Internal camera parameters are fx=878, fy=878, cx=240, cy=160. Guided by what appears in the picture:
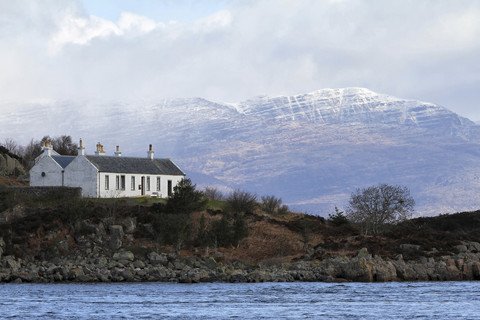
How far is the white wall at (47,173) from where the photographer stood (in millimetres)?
82500

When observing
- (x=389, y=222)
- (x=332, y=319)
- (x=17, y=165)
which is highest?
(x=17, y=165)

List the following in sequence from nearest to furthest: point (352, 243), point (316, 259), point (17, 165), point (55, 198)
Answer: point (316, 259) < point (352, 243) < point (55, 198) < point (17, 165)

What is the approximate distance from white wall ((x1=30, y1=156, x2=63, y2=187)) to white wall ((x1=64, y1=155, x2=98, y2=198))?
103 centimetres

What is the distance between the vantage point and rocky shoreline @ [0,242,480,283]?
58312mm

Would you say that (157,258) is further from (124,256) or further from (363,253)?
(363,253)

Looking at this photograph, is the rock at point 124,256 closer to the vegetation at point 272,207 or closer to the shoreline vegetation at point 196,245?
the shoreline vegetation at point 196,245

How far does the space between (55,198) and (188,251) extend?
1526 cm

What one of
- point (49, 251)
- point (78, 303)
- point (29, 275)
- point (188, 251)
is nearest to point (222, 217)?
point (188, 251)

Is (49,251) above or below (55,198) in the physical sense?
below

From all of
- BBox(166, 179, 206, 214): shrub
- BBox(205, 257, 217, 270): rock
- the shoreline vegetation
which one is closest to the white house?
the shoreline vegetation

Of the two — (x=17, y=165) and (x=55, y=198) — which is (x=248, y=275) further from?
(x=17, y=165)

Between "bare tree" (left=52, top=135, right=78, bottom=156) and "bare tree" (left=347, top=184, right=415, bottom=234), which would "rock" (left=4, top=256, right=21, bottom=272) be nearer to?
"bare tree" (left=347, top=184, right=415, bottom=234)

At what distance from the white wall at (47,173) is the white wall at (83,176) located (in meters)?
1.03

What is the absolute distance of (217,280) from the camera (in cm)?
5850
